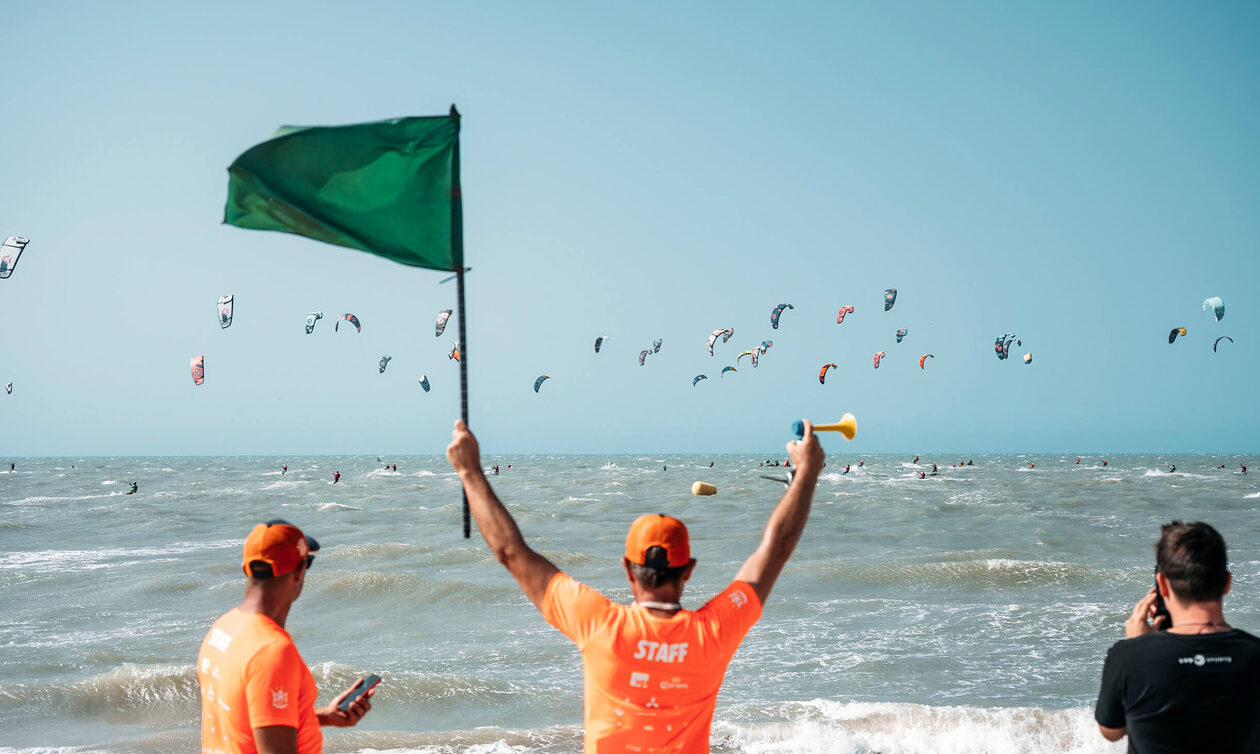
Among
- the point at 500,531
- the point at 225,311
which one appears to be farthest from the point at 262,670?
the point at 225,311

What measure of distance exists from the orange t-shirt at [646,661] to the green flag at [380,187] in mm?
1735

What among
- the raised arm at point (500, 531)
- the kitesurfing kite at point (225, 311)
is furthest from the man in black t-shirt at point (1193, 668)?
the kitesurfing kite at point (225, 311)

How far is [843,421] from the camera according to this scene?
289 centimetres

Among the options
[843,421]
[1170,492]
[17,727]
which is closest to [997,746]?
[843,421]

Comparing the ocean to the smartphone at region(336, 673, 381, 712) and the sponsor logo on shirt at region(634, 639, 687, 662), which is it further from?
the sponsor logo on shirt at region(634, 639, 687, 662)

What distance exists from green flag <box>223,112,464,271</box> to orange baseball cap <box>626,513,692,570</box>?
1621 mm

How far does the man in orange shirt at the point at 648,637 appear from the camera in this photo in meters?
2.59

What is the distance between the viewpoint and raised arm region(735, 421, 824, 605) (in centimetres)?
283

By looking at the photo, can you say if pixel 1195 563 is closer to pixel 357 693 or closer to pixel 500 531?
pixel 500 531

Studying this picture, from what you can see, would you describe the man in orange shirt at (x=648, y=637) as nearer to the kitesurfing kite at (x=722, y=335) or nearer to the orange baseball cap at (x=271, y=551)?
the orange baseball cap at (x=271, y=551)

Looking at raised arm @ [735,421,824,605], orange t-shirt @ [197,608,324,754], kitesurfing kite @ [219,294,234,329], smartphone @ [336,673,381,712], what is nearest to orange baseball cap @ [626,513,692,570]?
raised arm @ [735,421,824,605]

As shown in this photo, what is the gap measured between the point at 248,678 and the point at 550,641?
1077 centimetres

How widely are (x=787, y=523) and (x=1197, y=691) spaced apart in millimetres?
1228

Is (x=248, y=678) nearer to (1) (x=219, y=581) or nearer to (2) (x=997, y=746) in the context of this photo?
(2) (x=997, y=746)
